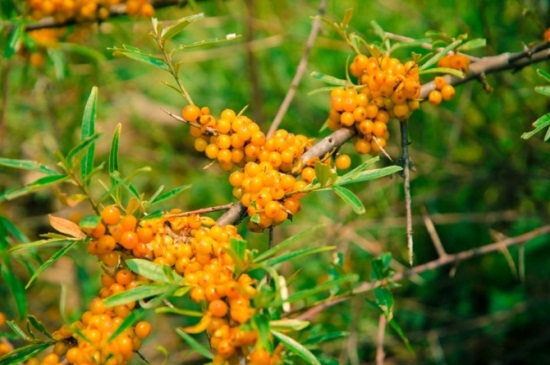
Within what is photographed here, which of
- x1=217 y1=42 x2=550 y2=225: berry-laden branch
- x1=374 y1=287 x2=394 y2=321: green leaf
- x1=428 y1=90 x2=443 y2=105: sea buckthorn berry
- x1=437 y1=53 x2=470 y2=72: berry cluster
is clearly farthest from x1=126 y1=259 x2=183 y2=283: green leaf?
x1=437 y1=53 x2=470 y2=72: berry cluster

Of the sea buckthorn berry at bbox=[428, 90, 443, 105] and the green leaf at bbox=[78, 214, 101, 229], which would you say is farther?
the sea buckthorn berry at bbox=[428, 90, 443, 105]

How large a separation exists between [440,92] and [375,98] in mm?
175

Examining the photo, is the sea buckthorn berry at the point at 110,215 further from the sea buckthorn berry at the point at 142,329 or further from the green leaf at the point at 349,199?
the green leaf at the point at 349,199

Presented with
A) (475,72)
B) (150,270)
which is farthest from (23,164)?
(475,72)

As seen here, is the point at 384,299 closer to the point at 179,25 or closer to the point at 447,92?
the point at 447,92

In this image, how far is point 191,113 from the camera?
4.05 feet

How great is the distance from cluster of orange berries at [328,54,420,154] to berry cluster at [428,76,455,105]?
6 cm

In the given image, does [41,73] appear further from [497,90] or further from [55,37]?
[497,90]

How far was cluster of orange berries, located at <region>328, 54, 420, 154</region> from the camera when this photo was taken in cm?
129

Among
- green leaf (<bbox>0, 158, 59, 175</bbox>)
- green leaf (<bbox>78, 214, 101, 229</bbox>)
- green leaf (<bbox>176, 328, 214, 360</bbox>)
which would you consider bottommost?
green leaf (<bbox>176, 328, 214, 360</bbox>)

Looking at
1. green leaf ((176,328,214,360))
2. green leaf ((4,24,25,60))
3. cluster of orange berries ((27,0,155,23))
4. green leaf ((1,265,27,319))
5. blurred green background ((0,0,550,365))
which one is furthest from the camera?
blurred green background ((0,0,550,365))

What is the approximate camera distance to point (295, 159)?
4.16 feet

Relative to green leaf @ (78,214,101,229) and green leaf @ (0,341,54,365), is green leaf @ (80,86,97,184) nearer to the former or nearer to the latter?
green leaf @ (78,214,101,229)

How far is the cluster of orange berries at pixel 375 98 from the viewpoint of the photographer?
1289 mm
